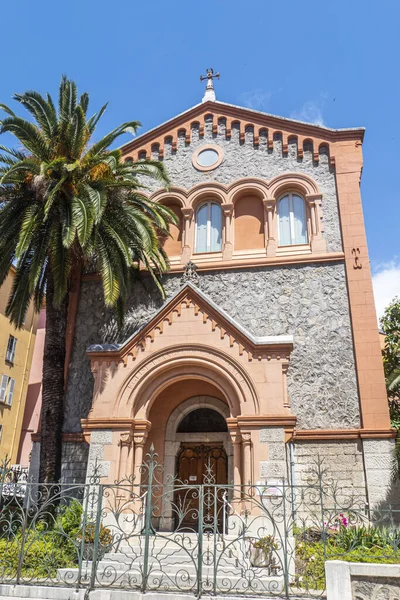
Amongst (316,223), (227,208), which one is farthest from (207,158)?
(316,223)

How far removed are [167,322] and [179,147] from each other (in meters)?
8.20

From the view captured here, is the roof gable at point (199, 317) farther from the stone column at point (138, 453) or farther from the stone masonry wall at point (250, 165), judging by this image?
the stone masonry wall at point (250, 165)

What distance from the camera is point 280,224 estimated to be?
16562 mm

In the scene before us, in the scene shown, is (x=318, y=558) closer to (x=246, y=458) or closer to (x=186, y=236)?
(x=246, y=458)

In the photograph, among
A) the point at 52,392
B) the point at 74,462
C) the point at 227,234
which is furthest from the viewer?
the point at 227,234

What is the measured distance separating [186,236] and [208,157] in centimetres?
331

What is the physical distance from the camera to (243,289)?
15.4 metres

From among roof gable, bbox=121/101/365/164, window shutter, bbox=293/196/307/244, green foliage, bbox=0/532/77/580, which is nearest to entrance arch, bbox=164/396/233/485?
green foliage, bbox=0/532/77/580

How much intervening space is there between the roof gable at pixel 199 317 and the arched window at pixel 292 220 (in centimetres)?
442

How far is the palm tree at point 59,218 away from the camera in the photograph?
13.4m

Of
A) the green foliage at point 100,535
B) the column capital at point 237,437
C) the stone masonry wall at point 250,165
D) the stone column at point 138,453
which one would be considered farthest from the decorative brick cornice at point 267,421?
the stone masonry wall at point 250,165

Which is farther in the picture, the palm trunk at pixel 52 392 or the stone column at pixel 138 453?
the palm trunk at pixel 52 392

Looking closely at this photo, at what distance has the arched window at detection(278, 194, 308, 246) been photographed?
53.1 feet

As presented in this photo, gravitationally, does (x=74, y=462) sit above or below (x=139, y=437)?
below
